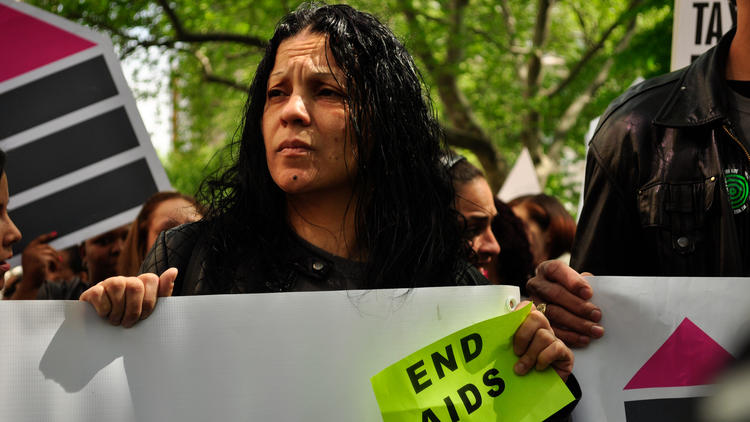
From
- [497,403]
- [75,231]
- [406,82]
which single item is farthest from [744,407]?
[75,231]

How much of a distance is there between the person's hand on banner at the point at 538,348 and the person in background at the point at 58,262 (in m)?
2.37

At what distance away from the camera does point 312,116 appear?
5.92ft

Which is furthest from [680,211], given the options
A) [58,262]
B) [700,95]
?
[58,262]

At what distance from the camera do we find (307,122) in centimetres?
178

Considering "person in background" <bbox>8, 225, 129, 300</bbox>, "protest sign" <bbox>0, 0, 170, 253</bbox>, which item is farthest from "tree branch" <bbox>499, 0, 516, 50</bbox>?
"protest sign" <bbox>0, 0, 170, 253</bbox>

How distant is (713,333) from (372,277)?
2.47 feet

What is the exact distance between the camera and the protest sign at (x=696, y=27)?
11.1 ft

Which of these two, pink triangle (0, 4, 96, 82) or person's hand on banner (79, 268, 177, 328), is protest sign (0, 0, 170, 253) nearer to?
pink triangle (0, 4, 96, 82)

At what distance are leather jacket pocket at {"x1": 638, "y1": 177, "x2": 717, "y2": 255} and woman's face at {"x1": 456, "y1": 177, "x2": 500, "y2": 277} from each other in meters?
1.28

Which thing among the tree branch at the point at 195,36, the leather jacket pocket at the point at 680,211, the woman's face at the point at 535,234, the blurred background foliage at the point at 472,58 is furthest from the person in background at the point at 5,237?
the tree branch at the point at 195,36

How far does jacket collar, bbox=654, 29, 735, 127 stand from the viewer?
2.11m

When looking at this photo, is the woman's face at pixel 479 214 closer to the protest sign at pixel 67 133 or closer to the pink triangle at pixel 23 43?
the protest sign at pixel 67 133

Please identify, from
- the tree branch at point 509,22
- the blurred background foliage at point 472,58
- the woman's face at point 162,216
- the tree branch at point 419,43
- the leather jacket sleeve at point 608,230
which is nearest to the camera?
the leather jacket sleeve at point 608,230

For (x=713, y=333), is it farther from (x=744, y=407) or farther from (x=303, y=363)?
(x=744, y=407)
